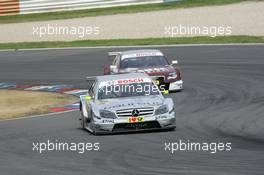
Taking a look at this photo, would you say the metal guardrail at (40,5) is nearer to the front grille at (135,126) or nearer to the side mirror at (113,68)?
the side mirror at (113,68)

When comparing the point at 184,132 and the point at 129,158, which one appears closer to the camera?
the point at 129,158

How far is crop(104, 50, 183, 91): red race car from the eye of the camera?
26297 millimetres

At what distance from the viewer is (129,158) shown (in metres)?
15.1

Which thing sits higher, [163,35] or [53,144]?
[53,144]

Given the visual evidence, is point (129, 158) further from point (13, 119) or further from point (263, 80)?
point (263, 80)

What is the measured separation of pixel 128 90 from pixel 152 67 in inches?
289

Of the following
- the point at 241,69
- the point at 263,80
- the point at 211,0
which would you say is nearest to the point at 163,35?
the point at 211,0

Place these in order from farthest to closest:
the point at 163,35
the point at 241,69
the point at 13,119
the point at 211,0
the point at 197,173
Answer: the point at 211,0 < the point at 163,35 < the point at 241,69 < the point at 13,119 < the point at 197,173

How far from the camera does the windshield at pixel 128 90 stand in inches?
770

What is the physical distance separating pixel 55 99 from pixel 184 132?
9619 millimetres

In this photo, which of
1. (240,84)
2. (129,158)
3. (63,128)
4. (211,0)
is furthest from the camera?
(211,0)

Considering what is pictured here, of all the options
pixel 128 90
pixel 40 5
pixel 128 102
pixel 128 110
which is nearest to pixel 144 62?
pixel 128 90
